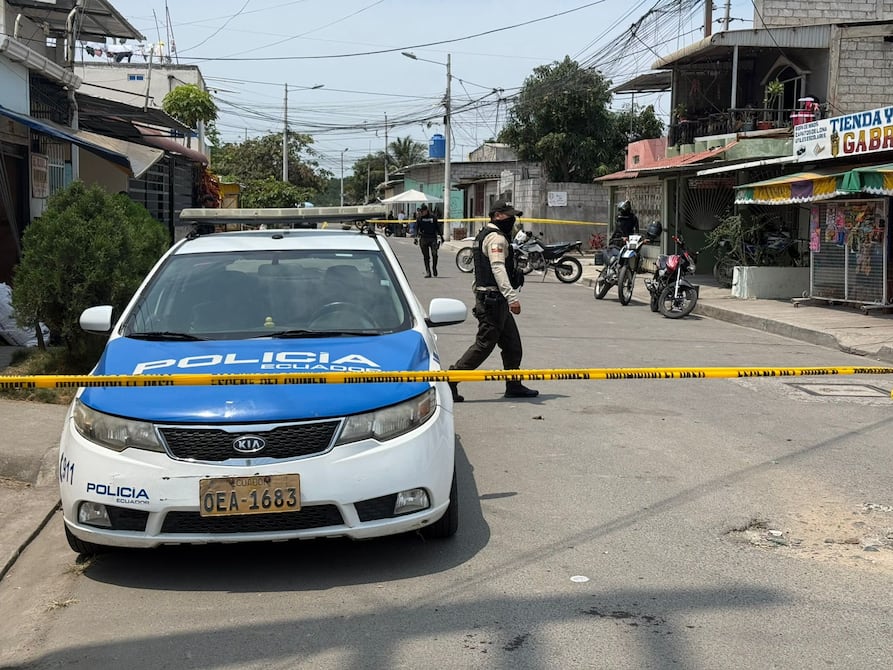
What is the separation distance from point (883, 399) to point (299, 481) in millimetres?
6837

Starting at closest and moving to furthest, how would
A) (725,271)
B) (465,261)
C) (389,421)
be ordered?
(389,421) → (725,271) → (465,261)

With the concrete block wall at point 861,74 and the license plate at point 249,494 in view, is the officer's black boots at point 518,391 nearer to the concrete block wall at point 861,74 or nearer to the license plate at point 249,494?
the license plate at point 249,494

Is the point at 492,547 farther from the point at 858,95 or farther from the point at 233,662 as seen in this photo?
the point at 858,95

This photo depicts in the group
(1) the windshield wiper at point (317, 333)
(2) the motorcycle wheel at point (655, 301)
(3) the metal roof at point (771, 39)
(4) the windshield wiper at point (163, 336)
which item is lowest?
(2) the motorcycle wheel at point (655, 301)

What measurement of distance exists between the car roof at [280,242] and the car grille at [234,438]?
2.02 m

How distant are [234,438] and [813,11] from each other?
28.0 meters

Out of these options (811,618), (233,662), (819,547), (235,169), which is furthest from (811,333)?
(235,169)

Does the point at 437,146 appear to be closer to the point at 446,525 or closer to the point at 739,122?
the point at 739,122

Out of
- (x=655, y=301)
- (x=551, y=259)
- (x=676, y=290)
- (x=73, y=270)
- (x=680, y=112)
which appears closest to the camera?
(x=73, y=270)

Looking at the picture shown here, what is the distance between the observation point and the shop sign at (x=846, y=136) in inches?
586

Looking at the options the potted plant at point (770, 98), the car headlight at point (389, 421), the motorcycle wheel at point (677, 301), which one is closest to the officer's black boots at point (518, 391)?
the car headlight at point (389, 421)

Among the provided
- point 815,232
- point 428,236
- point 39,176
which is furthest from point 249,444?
point 428,236

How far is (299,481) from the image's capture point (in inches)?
171

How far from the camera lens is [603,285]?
780 inches
